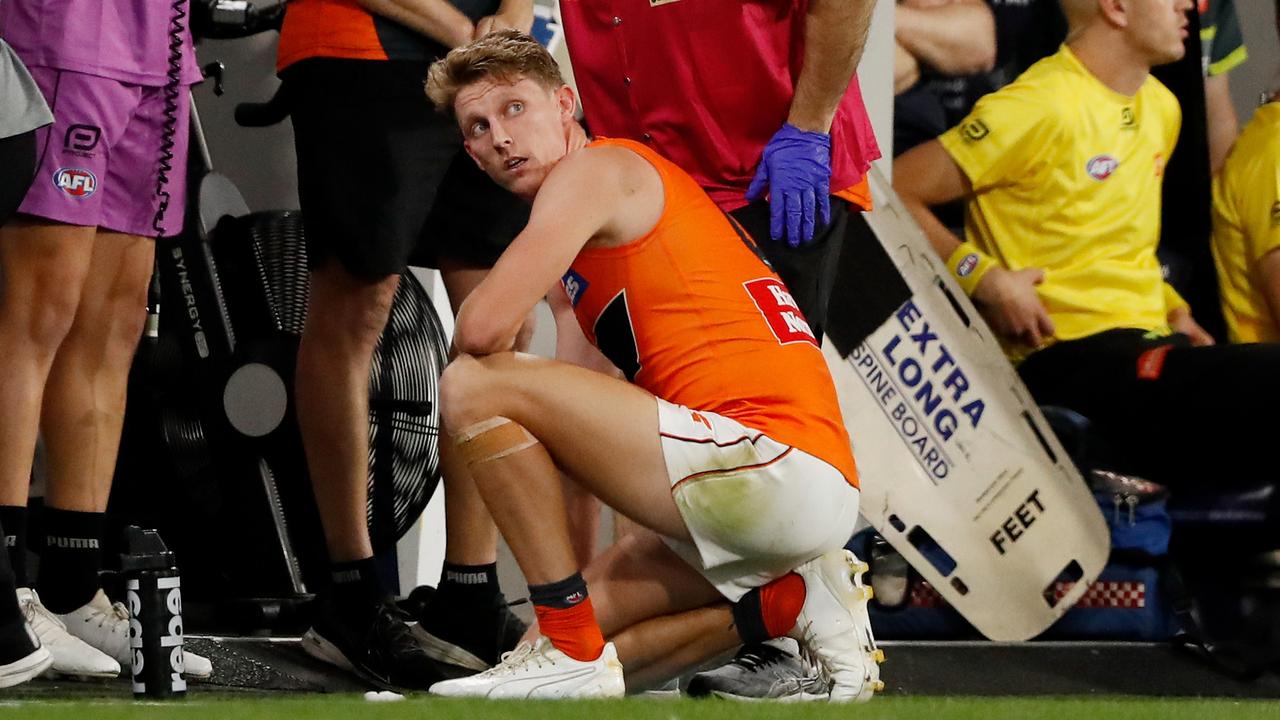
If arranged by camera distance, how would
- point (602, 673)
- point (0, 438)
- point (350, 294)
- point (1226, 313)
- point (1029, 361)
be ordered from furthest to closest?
point (1226, 313)
point (1029, 361)
point (350, 294)
point (0, 438)
point (602, 673)

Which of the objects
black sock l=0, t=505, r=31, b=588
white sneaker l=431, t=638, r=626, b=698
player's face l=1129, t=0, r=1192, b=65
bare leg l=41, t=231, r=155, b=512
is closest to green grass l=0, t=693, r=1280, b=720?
white sneaker l=431, t=638, r=626, b=698

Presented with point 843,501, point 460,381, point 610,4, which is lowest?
point 843,501

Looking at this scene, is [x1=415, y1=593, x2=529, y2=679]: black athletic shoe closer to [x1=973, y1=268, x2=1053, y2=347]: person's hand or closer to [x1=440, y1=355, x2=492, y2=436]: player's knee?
[x1=440, y1=355, x2=492, y2=436]: player's knee

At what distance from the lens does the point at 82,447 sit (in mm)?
2713

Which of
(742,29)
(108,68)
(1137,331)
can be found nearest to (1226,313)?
(1137,331)

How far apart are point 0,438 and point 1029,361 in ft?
7.66

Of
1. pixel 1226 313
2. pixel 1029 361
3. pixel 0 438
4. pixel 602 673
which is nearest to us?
pixel 602 673

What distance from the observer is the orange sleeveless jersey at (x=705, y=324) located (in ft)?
7.97

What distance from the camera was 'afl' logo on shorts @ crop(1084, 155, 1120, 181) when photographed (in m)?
4.11

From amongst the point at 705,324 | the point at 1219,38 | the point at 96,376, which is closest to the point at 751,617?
the point at 705,324

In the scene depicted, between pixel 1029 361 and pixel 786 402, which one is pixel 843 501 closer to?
pixel 786 402

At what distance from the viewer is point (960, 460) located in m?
3.75

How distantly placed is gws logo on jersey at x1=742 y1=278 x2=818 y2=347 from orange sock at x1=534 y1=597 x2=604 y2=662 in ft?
1.57

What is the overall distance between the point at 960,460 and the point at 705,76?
4.64 ft
